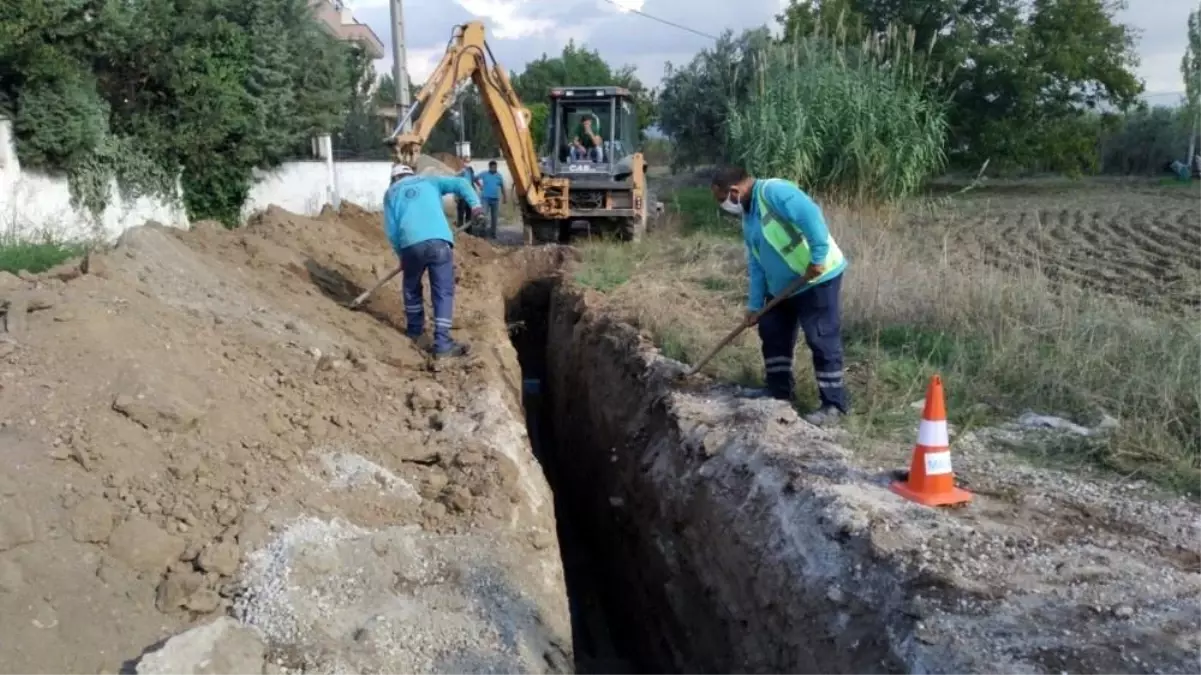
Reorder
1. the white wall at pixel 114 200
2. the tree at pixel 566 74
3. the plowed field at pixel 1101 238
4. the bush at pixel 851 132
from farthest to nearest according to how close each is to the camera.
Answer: the tree at pixel 566 74 < the bush at pixel 851 132 < the white wall at pixel 114 200 < the plowed field at pixel 1101 238

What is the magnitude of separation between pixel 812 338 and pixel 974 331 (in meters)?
1.93

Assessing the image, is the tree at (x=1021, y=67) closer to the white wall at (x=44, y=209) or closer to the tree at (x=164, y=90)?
the tree at (x=164, y=90)

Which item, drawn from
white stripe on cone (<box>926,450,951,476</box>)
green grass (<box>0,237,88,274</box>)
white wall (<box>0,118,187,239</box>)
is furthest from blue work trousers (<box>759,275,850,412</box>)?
white wall (<box>0,118,187,239</box>)

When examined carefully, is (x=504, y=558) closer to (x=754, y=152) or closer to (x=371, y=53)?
(x=754, y=152)

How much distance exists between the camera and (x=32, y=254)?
351 inches

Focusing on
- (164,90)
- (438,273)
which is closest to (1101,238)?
(438,273)

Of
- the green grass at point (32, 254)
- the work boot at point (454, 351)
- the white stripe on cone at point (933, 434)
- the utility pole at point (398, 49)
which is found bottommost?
the work boot at point (454, 351)

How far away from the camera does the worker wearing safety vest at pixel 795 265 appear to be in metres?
5.37

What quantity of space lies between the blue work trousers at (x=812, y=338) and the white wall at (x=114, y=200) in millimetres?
7371

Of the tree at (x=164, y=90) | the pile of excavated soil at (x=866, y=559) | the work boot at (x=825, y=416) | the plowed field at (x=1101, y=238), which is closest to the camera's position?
the pile of excavated soil at (x=866, y=559)

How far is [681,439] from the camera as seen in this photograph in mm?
5898

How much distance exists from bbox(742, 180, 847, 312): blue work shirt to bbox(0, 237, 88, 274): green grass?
6.03m

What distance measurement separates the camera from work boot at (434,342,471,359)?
7.33 m

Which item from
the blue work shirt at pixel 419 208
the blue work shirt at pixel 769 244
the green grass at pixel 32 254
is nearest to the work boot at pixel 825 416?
the blue work shirt at pixel 769 244
